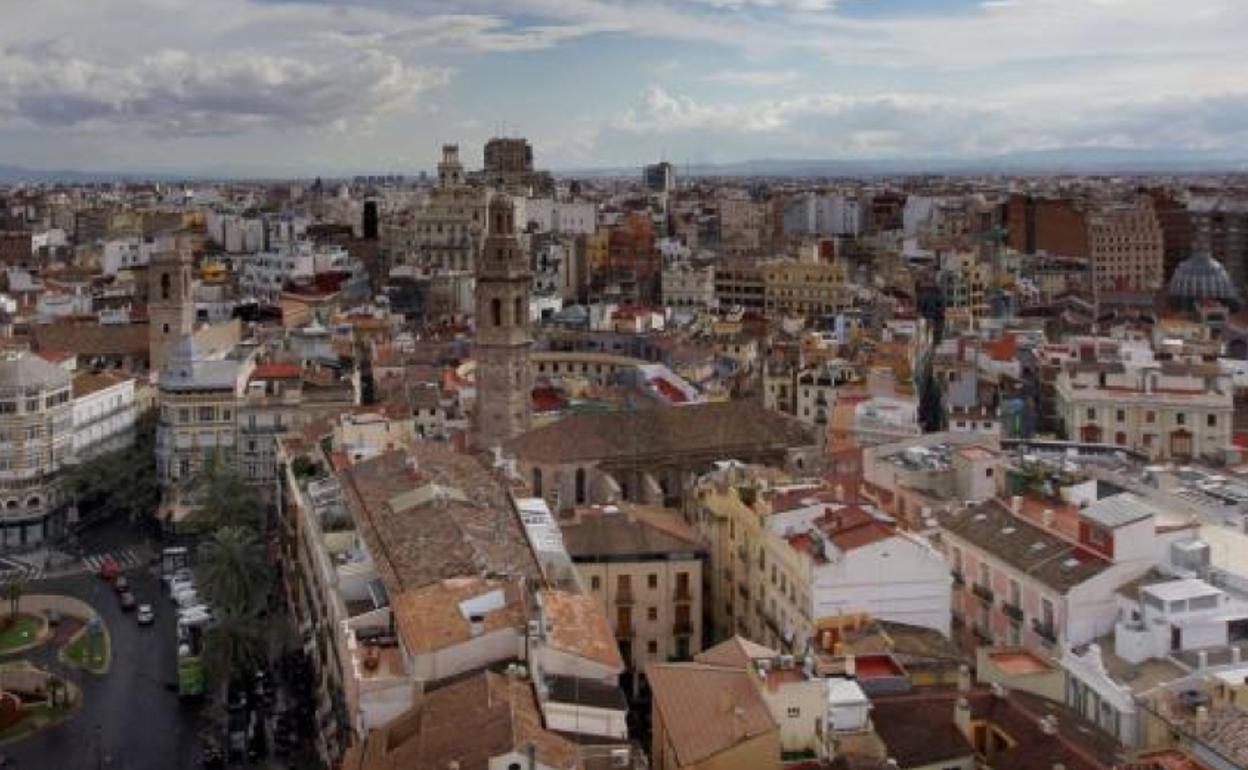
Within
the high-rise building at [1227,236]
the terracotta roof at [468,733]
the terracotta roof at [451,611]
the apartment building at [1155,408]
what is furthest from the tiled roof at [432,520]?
the high-rise building at [1227,236]

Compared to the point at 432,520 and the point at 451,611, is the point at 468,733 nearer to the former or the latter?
the point at 451,611

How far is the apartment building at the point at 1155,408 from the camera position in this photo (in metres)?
56.3

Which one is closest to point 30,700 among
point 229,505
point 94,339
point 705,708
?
point 229,505

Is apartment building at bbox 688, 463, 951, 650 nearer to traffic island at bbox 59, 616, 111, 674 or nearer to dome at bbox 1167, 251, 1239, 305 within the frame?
traffic island at bbox 59, 616, 111, 674

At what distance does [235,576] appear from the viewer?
153 feet

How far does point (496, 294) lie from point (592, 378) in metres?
24.0

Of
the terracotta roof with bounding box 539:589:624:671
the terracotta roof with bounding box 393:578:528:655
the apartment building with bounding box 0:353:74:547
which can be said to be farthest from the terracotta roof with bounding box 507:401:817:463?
the apartment building with bounding box 0:353:74:547

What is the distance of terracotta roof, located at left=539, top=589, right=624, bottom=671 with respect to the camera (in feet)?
98.2

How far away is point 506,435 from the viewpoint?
53.9 m

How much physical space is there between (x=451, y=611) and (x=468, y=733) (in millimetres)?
5772

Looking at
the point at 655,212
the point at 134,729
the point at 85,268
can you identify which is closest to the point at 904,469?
the point at 134,729

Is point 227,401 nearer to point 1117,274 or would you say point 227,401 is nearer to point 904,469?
point 904,469

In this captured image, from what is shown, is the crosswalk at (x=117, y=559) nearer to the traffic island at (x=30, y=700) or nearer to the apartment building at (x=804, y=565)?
the traffic island at (x=30, y=700)

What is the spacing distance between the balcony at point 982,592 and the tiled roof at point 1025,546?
3.09 ft
